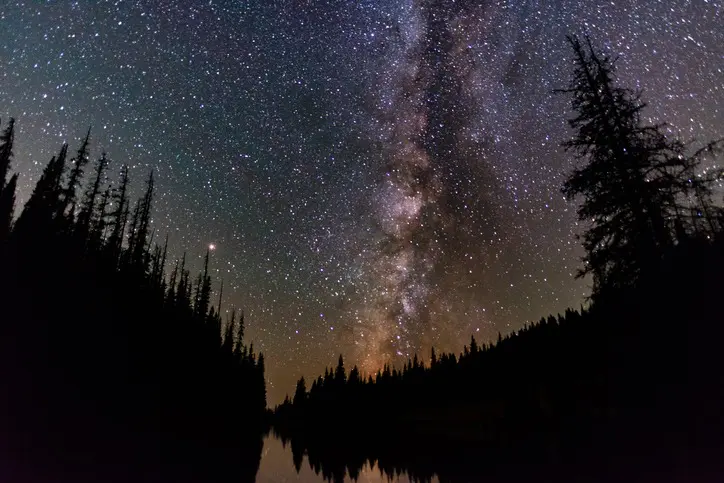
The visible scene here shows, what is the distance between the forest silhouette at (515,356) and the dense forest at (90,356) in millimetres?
134

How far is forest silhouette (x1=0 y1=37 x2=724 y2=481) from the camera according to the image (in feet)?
41.8

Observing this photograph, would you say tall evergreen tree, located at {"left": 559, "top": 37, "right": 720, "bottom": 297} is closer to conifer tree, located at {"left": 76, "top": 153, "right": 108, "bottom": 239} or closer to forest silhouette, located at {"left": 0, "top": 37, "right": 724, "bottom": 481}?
forest silhouette, located at {"left": 0, "top": 37, "right": 724, "bottom": 481}

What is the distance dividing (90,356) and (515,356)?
3395 cm

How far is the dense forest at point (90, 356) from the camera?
62.7 feet

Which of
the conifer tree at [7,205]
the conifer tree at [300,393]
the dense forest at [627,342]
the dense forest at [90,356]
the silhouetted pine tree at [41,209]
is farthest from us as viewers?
the conifer tree at [300,393]

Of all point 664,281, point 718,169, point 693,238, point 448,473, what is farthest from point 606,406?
point 448,473

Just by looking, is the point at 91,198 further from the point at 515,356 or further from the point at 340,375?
the point at 340,375

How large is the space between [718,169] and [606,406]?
9540 mm

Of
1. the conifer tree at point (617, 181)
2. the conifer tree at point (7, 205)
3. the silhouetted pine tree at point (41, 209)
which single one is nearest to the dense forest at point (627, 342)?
the conifer tree at point (617, 181)

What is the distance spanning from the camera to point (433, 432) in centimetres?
5819

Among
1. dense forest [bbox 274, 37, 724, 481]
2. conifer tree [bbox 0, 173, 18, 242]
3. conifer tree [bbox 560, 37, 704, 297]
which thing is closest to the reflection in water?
dense forest [bbox 274, 37, 724, 481]

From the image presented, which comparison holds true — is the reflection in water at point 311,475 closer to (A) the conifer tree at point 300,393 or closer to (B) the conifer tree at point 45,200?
(B) the conifer tree at point 45,200

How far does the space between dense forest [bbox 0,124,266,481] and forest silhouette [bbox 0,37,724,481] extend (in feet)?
0.44

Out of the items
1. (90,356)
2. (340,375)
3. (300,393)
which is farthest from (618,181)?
(300,393)
